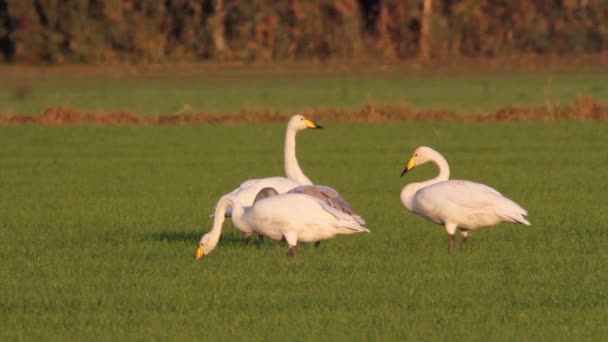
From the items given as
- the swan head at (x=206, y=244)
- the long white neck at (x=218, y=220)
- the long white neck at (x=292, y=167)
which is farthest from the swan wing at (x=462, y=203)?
the long white neck at (x=292, y=167)

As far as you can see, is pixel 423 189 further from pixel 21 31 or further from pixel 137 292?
pixel 21 31

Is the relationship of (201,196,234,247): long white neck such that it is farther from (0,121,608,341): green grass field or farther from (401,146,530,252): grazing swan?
(401,146,530,252): grazing swan

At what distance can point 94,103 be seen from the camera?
42594 mm

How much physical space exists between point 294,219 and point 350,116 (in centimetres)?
2232

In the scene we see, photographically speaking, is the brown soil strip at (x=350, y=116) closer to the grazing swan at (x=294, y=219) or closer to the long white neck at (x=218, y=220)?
the long white neck at (x=218, y=220)

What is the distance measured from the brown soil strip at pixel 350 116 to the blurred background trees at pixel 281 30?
64.7 ft

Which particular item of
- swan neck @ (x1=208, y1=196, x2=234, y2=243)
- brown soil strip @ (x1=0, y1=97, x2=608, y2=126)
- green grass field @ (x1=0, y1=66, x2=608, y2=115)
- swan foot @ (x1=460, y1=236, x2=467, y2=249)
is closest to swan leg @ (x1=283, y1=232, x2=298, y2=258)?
swan neck @ (x1=208, y1=196, x2=234, y2=243)

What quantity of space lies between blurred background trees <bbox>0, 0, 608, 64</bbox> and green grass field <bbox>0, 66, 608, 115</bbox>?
1.55 m

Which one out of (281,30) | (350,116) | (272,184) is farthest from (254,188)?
(281,30)

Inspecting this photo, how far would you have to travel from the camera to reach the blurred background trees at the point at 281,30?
180ft

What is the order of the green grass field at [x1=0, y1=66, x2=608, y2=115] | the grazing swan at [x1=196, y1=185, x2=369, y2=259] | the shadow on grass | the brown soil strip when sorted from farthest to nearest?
1. the green grass field at [x1=0, y1=66, x2=608, y2=115]
2. the brown soil strip
3. the shadow on grass
4. the grazing swan at [x1=196, y1=185, x2=369, y2=259]

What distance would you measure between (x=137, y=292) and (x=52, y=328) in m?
1.45

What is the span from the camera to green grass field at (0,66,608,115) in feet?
133

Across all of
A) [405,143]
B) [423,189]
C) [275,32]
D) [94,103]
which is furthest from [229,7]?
[423,189]
